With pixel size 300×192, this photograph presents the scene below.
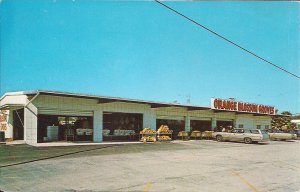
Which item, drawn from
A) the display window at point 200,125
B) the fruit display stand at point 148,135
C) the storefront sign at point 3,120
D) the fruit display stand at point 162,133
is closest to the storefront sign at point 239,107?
the display window at point 200,125

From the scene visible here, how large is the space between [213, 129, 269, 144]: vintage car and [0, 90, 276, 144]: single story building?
4.18 metres

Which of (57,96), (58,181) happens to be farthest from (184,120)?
(58,181)

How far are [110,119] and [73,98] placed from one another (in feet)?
16.3

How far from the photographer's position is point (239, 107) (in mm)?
43250

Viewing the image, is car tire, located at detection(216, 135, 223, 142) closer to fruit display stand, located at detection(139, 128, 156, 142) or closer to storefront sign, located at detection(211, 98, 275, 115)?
storefront sign, located at detection(211, 98, 275, 115)

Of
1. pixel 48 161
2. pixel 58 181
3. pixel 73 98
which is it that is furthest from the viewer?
pixel 73 98

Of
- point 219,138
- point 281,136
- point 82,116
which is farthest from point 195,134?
point 82,116

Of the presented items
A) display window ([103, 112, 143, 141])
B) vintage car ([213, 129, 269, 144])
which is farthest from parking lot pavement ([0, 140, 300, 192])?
vintage car ([213, 129, 269, 144])

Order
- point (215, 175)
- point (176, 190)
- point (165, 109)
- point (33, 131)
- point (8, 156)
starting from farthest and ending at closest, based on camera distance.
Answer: point (165, 109) < point (33, 131) < point (8, 156) < point (215, 175) < point (176, 190)

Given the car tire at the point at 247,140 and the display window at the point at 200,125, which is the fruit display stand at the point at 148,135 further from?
the car tire at the point at 247,140

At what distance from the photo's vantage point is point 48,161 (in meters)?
15.2

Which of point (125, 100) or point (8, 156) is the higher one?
point (125, 100)

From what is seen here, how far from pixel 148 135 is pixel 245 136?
9.87 meters

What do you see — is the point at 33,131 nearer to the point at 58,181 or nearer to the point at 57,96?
the point at 57,96
